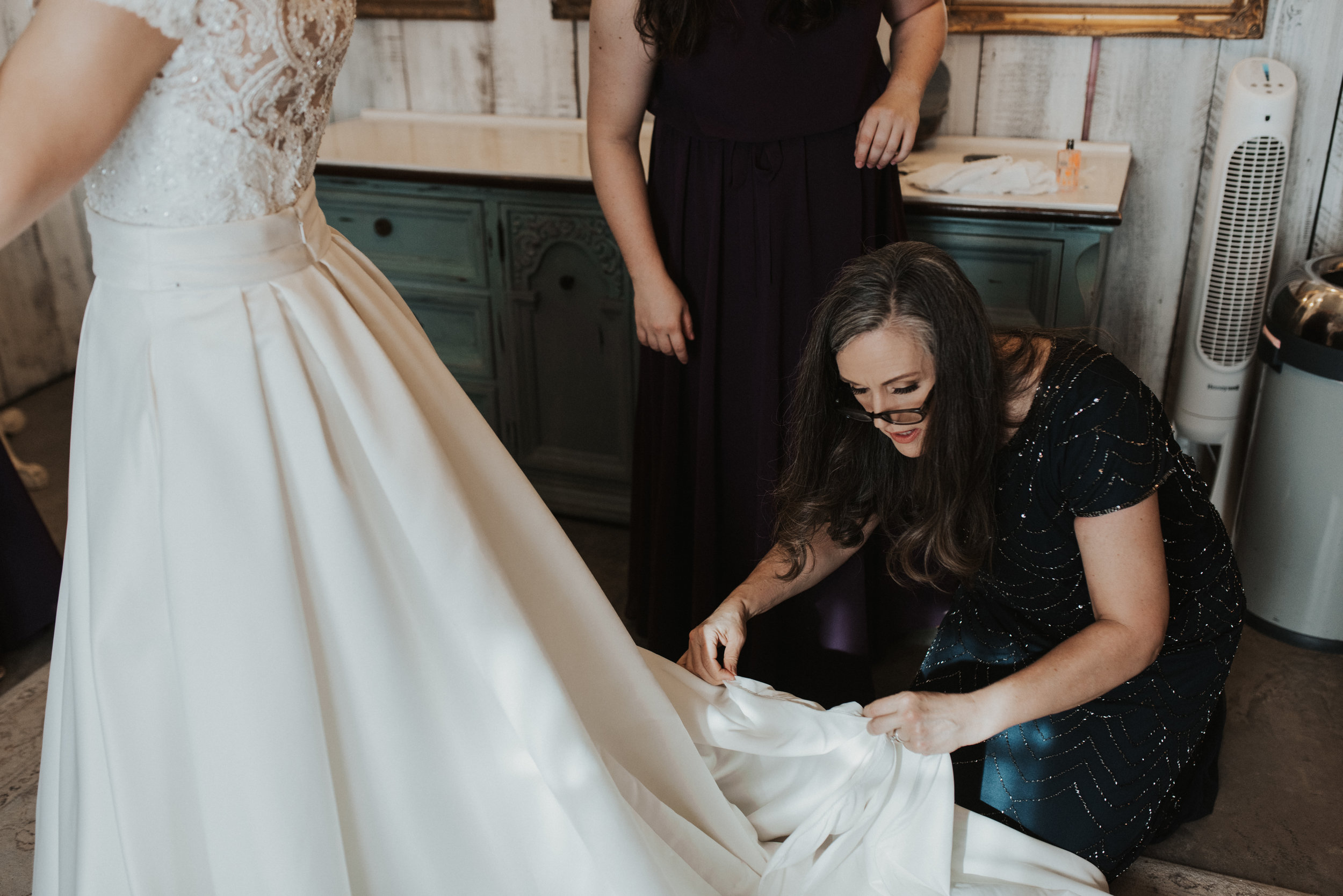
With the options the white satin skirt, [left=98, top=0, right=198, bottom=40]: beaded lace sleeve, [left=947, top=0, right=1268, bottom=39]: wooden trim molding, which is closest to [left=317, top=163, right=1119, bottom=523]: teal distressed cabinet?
[left=947, top=0, right=1268, bottom=39]: wooden trim molding

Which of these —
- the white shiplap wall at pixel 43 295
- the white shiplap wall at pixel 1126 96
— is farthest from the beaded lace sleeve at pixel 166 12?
the white shiplap wall at pixel 43 295

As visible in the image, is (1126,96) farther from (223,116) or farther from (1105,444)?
(223,116)

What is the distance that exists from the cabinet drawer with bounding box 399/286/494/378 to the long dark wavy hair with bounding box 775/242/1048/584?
1.04 metres

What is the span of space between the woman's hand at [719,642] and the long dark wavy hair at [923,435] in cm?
12

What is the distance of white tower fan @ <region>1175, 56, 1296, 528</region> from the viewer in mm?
2053

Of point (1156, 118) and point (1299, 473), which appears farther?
point (1156, 118)

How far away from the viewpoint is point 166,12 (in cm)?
97

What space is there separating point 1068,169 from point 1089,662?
3.54 feet

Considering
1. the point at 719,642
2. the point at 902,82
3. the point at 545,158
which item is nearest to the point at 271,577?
the point at 719,642

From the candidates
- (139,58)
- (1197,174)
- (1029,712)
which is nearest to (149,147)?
(139,58)

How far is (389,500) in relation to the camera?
1153mm

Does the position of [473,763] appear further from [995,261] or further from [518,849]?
[995,261]

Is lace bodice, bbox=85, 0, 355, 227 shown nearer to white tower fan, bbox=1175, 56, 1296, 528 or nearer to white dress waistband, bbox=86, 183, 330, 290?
white dress waistband, bbox=86, 183, 330, 290

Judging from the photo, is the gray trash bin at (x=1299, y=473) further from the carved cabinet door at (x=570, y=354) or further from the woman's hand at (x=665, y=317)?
the carved cabinet door at (x=570, y=354)
